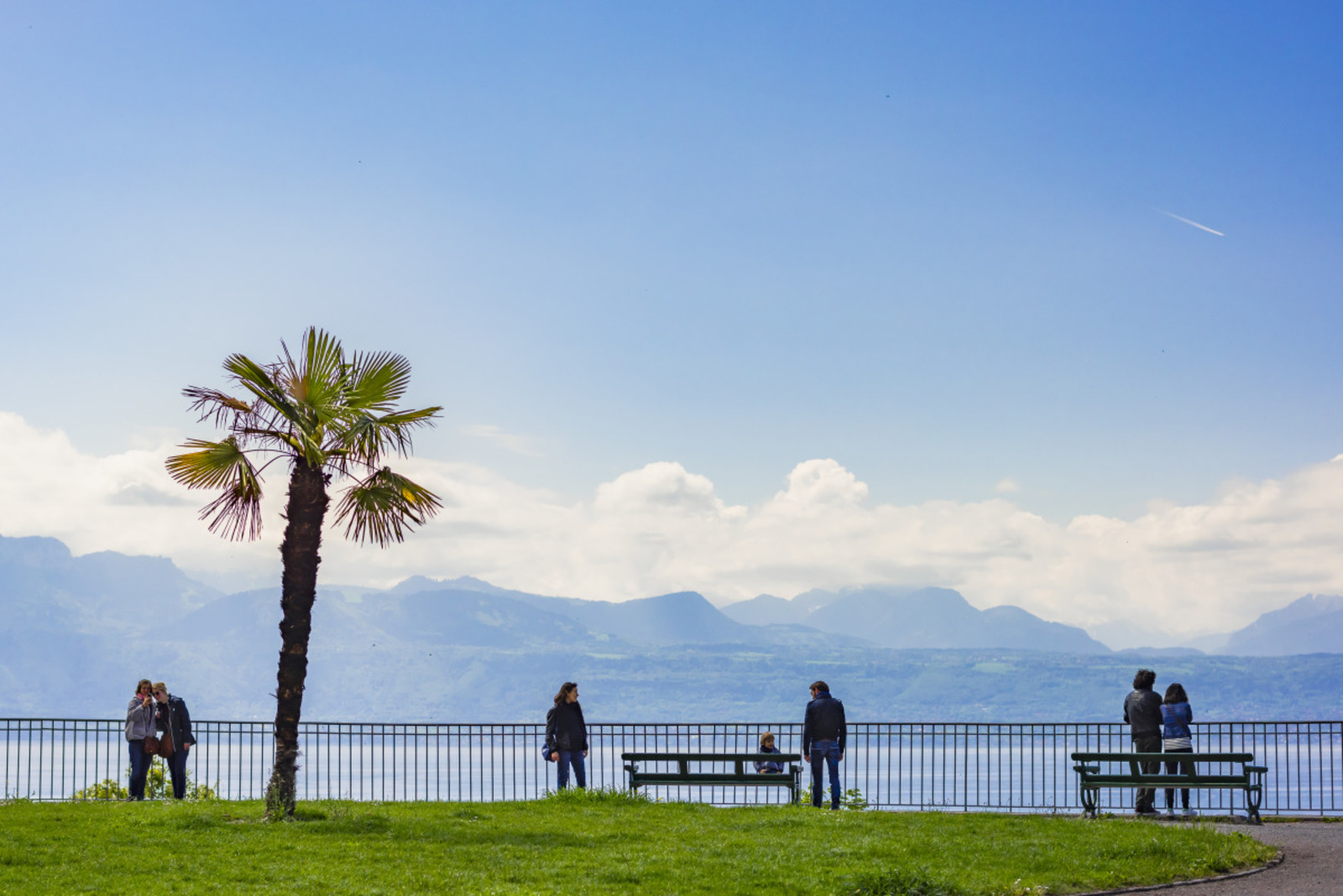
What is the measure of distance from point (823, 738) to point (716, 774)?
1.53 metres

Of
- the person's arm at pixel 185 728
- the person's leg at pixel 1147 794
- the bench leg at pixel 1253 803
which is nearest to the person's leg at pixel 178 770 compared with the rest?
the person's arm at pixel 185 728

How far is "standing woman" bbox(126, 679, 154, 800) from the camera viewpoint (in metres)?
18.0

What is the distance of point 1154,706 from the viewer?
17.7 metres

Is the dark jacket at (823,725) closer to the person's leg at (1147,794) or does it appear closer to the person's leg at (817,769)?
the person's leg at (817,769)

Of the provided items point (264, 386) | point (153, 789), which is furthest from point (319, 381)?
point (153, 789)

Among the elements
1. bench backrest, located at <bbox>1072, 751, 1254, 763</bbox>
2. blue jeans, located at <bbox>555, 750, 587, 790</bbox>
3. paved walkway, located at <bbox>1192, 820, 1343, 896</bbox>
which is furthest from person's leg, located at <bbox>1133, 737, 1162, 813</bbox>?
blue jeans, located at <bbox>555, 750, 587, 790</bbox>

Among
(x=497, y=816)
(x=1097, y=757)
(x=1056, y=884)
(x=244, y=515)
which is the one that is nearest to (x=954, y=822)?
(x=1097, y=757)

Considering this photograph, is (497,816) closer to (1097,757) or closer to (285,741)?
(285,741)

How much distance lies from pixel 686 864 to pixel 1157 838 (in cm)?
488

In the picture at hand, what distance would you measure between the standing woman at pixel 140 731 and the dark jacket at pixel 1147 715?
13.6m

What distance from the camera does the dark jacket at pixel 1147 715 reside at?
17.6m

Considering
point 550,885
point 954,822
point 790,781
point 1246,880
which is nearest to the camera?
point 550,885

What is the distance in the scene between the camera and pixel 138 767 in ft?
60.1

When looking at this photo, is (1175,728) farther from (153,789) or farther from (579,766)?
(153,789)
